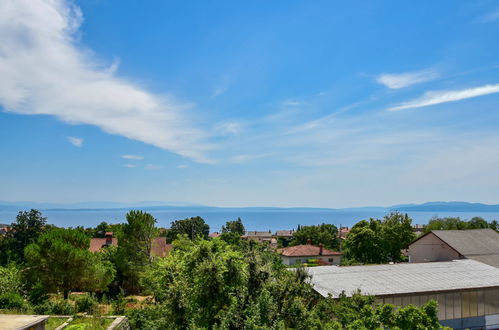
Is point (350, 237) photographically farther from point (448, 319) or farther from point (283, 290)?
point (283, 290)

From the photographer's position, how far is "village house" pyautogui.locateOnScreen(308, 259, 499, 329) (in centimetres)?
2303

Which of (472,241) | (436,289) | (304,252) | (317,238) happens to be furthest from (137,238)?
(317,238)

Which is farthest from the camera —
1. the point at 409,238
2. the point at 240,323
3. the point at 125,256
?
the point at 409,238

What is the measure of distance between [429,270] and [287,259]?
36.2 meters

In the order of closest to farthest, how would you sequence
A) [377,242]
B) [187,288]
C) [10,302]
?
[187,288]
[10,302]
[377,242]

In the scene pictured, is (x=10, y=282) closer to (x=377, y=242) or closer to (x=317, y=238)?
(x=377, y=242)

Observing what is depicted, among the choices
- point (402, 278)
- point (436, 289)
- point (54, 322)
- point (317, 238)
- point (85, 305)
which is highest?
point (402, 278)

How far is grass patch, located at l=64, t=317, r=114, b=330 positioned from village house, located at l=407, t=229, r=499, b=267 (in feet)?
117

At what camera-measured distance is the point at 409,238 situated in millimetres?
51219

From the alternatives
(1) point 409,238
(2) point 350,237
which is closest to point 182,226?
(2) point 350,237

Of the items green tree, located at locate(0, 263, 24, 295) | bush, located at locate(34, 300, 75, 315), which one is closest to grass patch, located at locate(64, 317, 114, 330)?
bush, located at locate(34, 300, 75, 315)

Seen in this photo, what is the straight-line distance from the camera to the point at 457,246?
124ft

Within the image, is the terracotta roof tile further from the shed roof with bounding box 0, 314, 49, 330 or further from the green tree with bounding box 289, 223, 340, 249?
the green tree with bounding box 289, 223, 340, 249

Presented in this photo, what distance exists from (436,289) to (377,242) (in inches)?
1043
